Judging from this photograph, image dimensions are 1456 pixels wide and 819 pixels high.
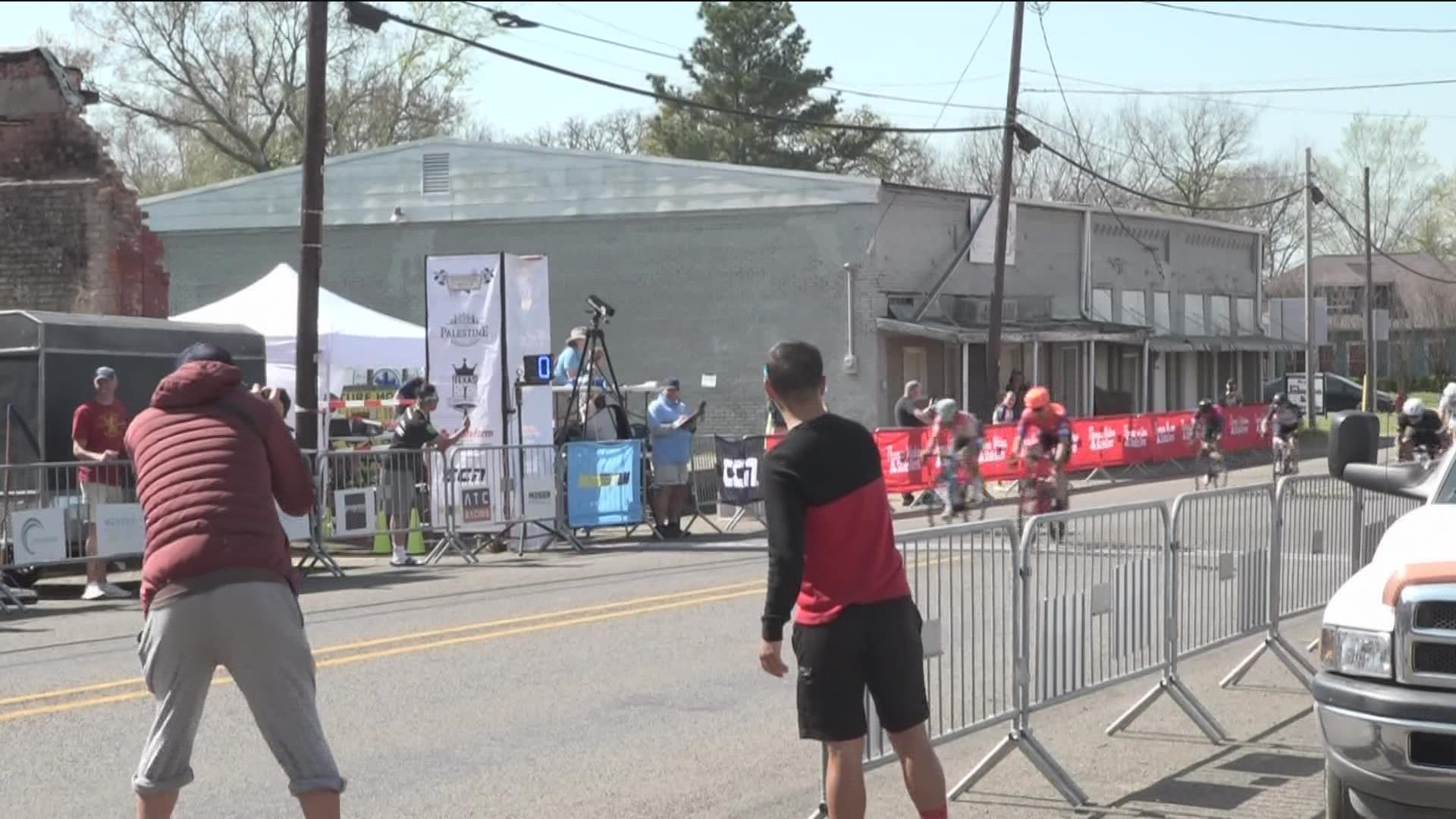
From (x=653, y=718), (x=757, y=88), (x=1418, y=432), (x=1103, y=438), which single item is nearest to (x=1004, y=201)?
(x=1103, y=438)

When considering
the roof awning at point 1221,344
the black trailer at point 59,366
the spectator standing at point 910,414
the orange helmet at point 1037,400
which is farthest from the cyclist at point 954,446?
the roof awning at point 1221,344

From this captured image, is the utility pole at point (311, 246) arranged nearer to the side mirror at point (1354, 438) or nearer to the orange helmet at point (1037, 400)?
the orange helmet at point (1037, 400)

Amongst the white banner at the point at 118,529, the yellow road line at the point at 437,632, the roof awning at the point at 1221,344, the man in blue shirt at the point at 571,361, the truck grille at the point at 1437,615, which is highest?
the roof awning at the point at 1221,344

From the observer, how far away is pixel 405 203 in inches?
1697

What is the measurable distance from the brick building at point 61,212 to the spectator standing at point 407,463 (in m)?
6.72

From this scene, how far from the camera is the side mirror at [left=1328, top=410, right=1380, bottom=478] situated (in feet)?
25.6

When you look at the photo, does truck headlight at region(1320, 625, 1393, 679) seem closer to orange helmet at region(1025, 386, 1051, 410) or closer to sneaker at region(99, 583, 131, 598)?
sneaker at region(99, 583, 131, 598)

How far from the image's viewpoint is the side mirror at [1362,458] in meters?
7.81

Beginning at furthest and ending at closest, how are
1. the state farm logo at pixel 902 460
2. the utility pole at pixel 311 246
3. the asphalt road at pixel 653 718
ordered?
1. the state farm logo at pixel 902 460
2. the utility pole at pixel 311 246
3. the asphalt road at pixel 653 718

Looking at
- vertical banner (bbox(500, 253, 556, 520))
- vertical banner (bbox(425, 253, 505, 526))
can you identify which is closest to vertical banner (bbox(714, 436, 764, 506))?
vertical banner (bbox(500, 253, 556, 520))

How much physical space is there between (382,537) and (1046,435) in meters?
7.27

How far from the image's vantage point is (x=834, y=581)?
5.96m

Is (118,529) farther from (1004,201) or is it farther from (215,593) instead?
(1004,201)

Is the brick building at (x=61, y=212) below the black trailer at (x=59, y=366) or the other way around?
the other way around
